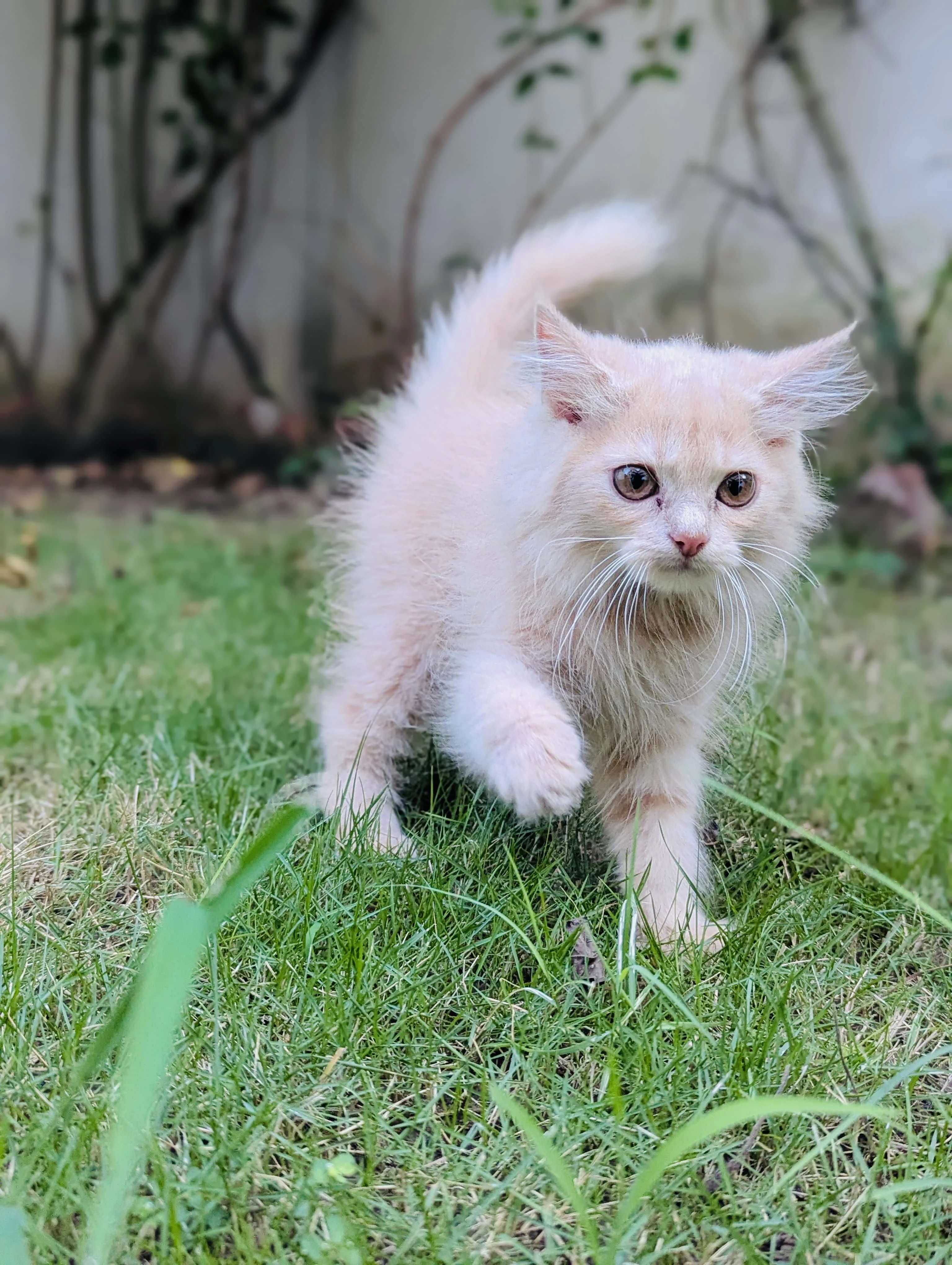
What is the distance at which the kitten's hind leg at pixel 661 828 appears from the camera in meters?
1.58

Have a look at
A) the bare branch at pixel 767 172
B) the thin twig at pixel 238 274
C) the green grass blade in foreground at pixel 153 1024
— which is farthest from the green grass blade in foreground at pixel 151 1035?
the thin twig at pixel 238 274

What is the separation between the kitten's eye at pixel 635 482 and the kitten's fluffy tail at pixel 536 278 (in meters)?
0.67

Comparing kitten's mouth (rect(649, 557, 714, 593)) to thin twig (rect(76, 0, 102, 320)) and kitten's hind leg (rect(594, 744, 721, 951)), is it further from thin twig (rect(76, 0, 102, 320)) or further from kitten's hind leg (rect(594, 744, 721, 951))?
thin twig (rect(76, 0, 102, 320))

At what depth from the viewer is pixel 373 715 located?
190cm

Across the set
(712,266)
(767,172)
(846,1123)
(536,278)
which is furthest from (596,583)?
(767,172)

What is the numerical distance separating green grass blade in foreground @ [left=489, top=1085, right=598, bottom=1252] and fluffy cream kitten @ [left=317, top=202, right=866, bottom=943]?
41 centimetres

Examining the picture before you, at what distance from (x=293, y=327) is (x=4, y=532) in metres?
1.67

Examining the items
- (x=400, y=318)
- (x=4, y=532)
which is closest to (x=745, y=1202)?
(x=4, y=532)

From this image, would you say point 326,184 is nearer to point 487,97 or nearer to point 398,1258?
point 487,97

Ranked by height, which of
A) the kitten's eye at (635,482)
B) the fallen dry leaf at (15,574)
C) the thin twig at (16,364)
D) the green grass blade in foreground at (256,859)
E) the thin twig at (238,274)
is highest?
the kitten's eye at (635,482)

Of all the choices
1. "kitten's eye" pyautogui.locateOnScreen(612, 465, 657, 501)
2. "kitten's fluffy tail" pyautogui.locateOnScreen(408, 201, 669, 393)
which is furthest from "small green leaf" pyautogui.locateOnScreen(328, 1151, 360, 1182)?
"kitten's fluffy tail" pyautogui.locateOnScreen(408, 201, 669, 393)

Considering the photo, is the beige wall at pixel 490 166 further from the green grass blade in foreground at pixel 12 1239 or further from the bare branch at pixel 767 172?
the green grass blade in foreground at pixel 12 1239

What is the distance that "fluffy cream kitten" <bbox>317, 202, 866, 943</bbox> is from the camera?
4.69 feet

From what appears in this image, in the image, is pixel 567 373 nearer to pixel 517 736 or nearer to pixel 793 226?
pixel 517 736
